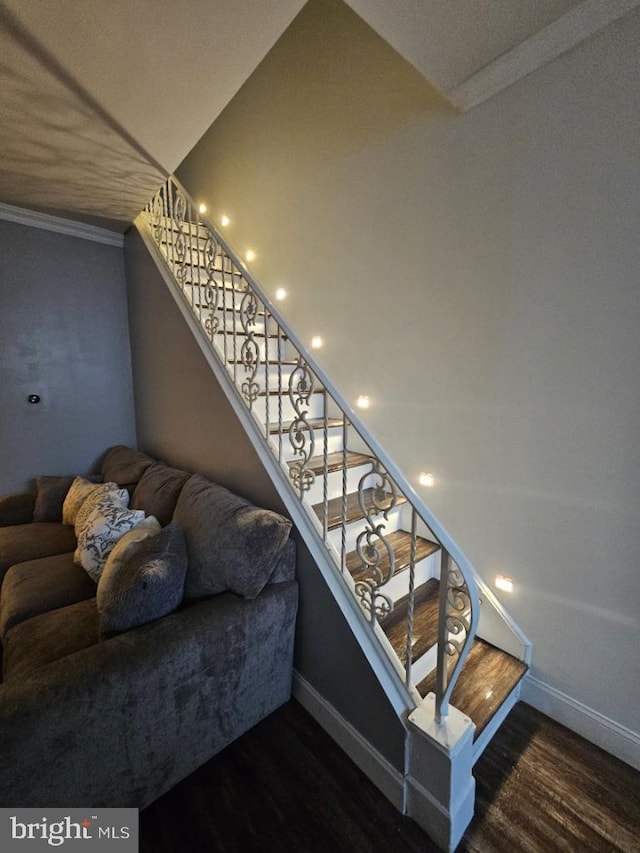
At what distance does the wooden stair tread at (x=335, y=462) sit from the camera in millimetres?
1951

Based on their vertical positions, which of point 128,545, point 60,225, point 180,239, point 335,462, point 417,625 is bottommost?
point 417,625

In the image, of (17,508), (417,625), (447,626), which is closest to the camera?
(447,626)

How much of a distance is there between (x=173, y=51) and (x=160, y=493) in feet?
6.86

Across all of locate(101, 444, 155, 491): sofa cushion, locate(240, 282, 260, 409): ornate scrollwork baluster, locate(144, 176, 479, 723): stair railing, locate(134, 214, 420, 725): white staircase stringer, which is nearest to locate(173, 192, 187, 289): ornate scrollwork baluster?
locate(144, 176, 479, 723): stair railing

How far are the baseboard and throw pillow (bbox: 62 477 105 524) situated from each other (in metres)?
2.85

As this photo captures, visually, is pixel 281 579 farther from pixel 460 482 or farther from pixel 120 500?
pixel 120 500

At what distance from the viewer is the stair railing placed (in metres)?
1.15

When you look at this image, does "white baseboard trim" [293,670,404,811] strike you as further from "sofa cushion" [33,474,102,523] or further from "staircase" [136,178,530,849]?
"sofa cushion" [33,474,102,523]

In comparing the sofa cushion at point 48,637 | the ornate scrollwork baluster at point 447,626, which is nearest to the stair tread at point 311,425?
the ornate scrollwork baluster at point 447,626

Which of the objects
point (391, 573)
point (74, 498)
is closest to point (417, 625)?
point (391, 573)

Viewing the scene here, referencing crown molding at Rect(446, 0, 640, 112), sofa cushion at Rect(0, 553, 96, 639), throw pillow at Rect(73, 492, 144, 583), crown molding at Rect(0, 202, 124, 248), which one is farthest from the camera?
crown molding at Rect(0, 202, 124, 248)

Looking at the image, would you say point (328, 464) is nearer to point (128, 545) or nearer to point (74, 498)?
point (128, 545)

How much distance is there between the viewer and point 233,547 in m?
1.51

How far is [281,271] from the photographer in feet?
9.41
